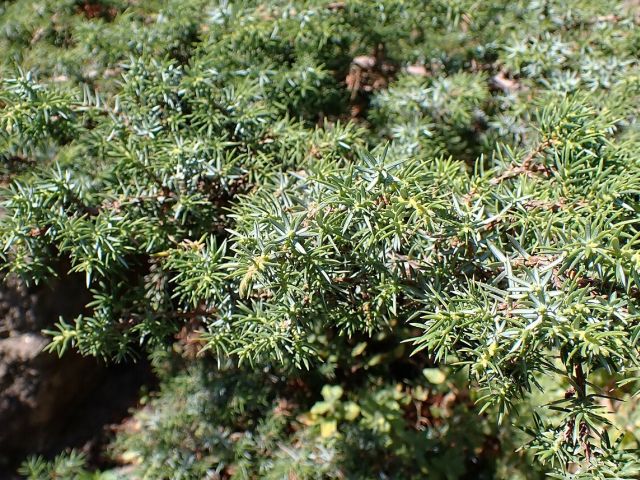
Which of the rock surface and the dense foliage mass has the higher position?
the dense foliage mass

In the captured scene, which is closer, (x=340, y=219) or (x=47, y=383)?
(x=340, y=219)

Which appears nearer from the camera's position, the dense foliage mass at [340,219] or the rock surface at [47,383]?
the dense foliage mass at [340,219]

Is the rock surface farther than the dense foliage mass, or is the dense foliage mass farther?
the rock surface

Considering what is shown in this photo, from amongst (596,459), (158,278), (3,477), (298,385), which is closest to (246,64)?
(158,278)

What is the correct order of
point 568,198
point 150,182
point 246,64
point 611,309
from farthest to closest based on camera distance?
point 246,64, point 150,182, point 568,198, point 611,309

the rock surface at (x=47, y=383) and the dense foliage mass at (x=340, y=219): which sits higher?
the dense foliage mass at (x=340, y=219)

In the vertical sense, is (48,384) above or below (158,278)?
below

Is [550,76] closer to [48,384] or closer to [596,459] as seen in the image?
[596,459]

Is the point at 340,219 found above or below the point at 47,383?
above
